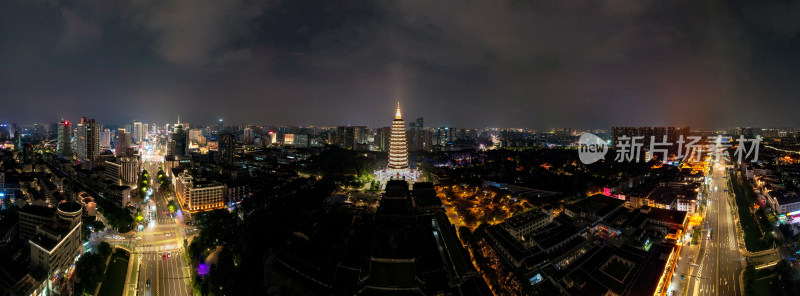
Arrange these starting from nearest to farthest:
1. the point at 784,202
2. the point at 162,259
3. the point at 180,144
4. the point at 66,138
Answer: the point at 162,259, the point at 784,202, the point at 66,138, the point at 180,144

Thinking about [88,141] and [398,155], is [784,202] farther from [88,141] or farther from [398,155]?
[88,141]

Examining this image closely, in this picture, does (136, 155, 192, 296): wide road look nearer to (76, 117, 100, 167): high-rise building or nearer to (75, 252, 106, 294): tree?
(75, 252, 106, 294): tree

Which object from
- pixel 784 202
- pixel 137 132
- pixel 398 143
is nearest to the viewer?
pixel 784 202

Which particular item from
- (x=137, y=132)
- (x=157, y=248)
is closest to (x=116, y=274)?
(x=157, y=248)

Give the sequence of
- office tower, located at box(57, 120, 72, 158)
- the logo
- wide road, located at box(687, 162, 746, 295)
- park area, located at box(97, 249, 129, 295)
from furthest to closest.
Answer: office tower, located at box(57, 120, 72, 158)
the logo
park area, located at box(97, 249, 129, 295)
wide road, located at box(687, 162, 746, 295)

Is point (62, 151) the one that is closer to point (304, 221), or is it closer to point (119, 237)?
point (119, 237)

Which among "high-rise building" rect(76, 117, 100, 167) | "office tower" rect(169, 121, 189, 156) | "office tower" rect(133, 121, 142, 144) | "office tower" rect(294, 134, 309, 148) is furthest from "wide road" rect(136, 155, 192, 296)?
"office tower" rect(133, 121, 142, 144)

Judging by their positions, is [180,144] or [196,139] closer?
[180,144]
